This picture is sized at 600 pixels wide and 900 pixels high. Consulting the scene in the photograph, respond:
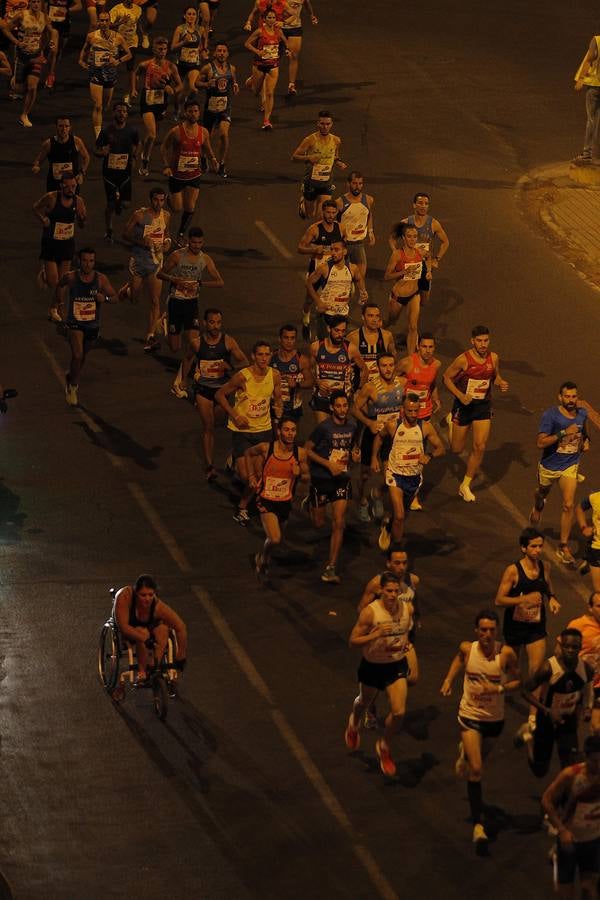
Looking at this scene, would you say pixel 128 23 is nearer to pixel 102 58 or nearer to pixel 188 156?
pixel 102 58

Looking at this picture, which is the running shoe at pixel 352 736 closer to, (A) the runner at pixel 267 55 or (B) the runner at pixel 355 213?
(B) the runner at pixel 355 213

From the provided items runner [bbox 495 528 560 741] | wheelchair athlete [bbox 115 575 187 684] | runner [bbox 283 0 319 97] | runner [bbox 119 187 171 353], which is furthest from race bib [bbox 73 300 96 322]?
runner [bbox 283 0 319 97]

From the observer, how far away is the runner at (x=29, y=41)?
2980 centimetres

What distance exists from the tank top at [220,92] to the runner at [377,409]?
388 inches

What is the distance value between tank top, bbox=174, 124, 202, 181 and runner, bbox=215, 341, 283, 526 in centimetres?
703

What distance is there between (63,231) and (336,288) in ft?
12.0

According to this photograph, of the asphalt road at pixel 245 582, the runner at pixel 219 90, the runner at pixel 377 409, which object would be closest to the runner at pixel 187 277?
the asphalt road at pixel 245 582

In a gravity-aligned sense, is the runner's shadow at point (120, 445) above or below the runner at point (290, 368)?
below

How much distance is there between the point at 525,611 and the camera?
15.9 metres

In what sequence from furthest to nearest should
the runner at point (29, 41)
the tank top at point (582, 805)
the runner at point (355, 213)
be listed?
the runner at point (29, 41)
the runner at point (355, 213)
the tank top at point (582, 805)

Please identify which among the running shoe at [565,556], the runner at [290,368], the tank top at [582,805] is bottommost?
the running shoe at [565,556]

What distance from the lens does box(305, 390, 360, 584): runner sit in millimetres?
18109

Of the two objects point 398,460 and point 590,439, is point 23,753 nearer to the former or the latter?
point 398,460

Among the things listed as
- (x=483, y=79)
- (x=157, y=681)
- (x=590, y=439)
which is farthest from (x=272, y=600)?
(x=483, y=79)
